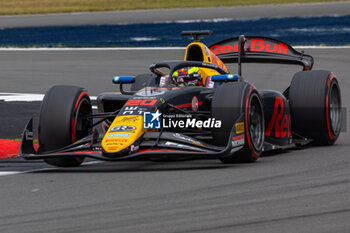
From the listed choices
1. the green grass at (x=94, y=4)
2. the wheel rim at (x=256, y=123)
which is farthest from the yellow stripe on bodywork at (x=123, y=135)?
the green grass at (x=94, y=4)

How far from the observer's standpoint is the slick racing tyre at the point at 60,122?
891cm

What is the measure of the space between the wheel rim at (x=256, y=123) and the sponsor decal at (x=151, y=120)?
3.54ft

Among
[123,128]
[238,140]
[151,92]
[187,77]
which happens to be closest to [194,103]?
[151,92]

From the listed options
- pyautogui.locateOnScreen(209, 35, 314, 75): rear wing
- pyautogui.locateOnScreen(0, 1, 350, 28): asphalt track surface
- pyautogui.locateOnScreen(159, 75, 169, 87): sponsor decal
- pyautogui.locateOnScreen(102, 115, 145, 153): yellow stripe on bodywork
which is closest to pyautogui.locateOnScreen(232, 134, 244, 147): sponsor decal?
pyautogui.locateOnScreen(102, 115, 145, 153): yellow stripe on bodywork

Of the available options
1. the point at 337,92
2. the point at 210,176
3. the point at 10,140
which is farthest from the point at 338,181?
the point at 10,140

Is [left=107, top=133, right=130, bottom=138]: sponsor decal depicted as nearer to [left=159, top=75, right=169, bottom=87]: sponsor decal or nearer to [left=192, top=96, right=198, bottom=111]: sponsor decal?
[left=192, top=96, right=198, bottom=111]: sponsor decal

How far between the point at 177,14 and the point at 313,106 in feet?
95.1

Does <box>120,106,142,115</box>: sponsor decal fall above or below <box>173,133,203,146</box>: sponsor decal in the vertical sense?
above

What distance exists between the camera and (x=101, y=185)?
25.4ft

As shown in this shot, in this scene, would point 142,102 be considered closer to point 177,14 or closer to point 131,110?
point 131,110

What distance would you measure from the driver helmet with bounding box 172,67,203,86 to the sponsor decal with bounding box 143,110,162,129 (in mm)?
1304

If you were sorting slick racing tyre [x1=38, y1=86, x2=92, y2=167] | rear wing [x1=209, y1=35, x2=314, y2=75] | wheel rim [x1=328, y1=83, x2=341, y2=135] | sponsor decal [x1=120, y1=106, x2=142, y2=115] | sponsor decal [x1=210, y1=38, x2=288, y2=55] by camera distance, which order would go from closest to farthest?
sponsor decal [x1=120, y1=106, x2=142, y2=115] < slick racing tyre [x1=38, y1=86, x2=92, y2=167] < wheel rim [x1=328, y1=83, x2=341, y2=135] < rear wing [x1=209, y1=35, x2=314, y2=75] < sponsor decal [x1=210, y1=38, x2=288, y2=55]

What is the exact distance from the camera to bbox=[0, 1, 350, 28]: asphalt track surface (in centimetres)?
3616

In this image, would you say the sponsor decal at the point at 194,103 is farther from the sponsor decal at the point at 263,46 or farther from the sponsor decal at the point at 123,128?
the sponsor decal at the point at 263,46
